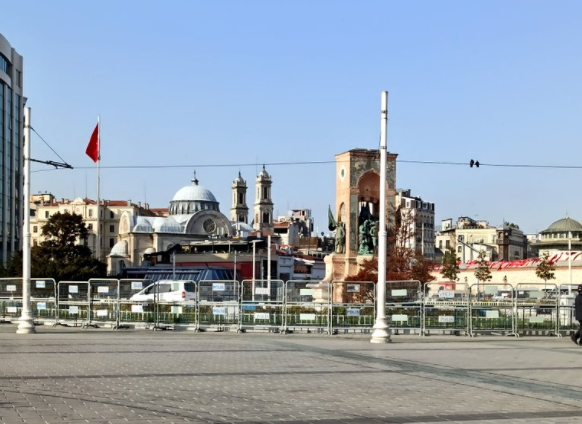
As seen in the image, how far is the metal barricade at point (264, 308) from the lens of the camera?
2884 centimetres

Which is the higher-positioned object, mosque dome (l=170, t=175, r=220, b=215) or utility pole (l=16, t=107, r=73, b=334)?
mosque dome (l=170, t=175, r=220, b=215)

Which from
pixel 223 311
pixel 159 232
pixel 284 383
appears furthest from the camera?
pixel 159 232

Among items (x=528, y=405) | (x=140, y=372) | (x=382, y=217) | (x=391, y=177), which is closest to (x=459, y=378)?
(x=528, y=405)

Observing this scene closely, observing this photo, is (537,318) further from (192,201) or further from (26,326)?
(192,201)

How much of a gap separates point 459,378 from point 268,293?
51.1 feet

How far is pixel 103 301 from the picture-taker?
31.4 metres

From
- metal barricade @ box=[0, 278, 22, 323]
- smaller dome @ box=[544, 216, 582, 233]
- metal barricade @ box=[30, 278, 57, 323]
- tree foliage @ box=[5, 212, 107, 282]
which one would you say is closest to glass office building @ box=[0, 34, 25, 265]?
tree foliage @ box=[5, 212, 107, 282]

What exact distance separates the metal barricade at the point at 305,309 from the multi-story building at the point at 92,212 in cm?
13917

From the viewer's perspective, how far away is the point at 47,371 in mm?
14000

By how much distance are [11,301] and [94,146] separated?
19.2m

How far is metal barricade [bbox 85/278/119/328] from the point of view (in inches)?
1227

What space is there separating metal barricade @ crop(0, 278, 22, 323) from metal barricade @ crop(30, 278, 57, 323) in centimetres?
59

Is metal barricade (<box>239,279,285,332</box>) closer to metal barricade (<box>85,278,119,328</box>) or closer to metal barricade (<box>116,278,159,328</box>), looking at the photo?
metal barricade (<box>116,278,159,328</box>)

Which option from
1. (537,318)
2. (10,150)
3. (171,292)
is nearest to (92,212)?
(10,150)
